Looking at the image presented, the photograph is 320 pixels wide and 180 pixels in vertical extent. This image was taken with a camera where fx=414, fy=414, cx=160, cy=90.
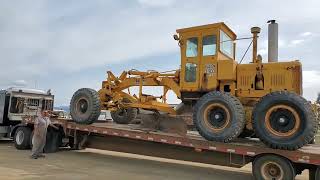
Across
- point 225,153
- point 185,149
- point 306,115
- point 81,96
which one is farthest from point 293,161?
point 81,96

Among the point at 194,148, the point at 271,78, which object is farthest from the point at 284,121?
the point at 194,148

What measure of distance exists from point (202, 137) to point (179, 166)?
93.4 inches

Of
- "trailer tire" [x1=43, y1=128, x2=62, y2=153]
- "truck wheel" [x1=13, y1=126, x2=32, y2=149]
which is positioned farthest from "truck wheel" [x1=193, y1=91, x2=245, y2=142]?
"truck wheel" [x1=13, y1=126, x2=32, y2=149]

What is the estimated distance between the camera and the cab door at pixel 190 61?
12106mm

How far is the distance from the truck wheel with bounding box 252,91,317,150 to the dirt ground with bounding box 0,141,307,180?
82.0 inches

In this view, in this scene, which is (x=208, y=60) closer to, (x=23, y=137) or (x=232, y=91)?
(x=232, y=91)

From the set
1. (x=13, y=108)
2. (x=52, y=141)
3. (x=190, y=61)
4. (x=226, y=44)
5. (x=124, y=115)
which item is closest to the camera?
(x=190, y=61)

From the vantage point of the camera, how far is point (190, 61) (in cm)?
1220

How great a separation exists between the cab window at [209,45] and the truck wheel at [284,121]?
7.81 ft

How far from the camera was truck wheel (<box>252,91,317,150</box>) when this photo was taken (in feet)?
31.8

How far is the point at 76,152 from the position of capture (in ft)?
53.3

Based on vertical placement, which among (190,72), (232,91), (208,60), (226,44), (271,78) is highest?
(226,44)

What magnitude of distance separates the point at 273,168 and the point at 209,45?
13.0 feet

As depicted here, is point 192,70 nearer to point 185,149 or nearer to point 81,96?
point 185,149
